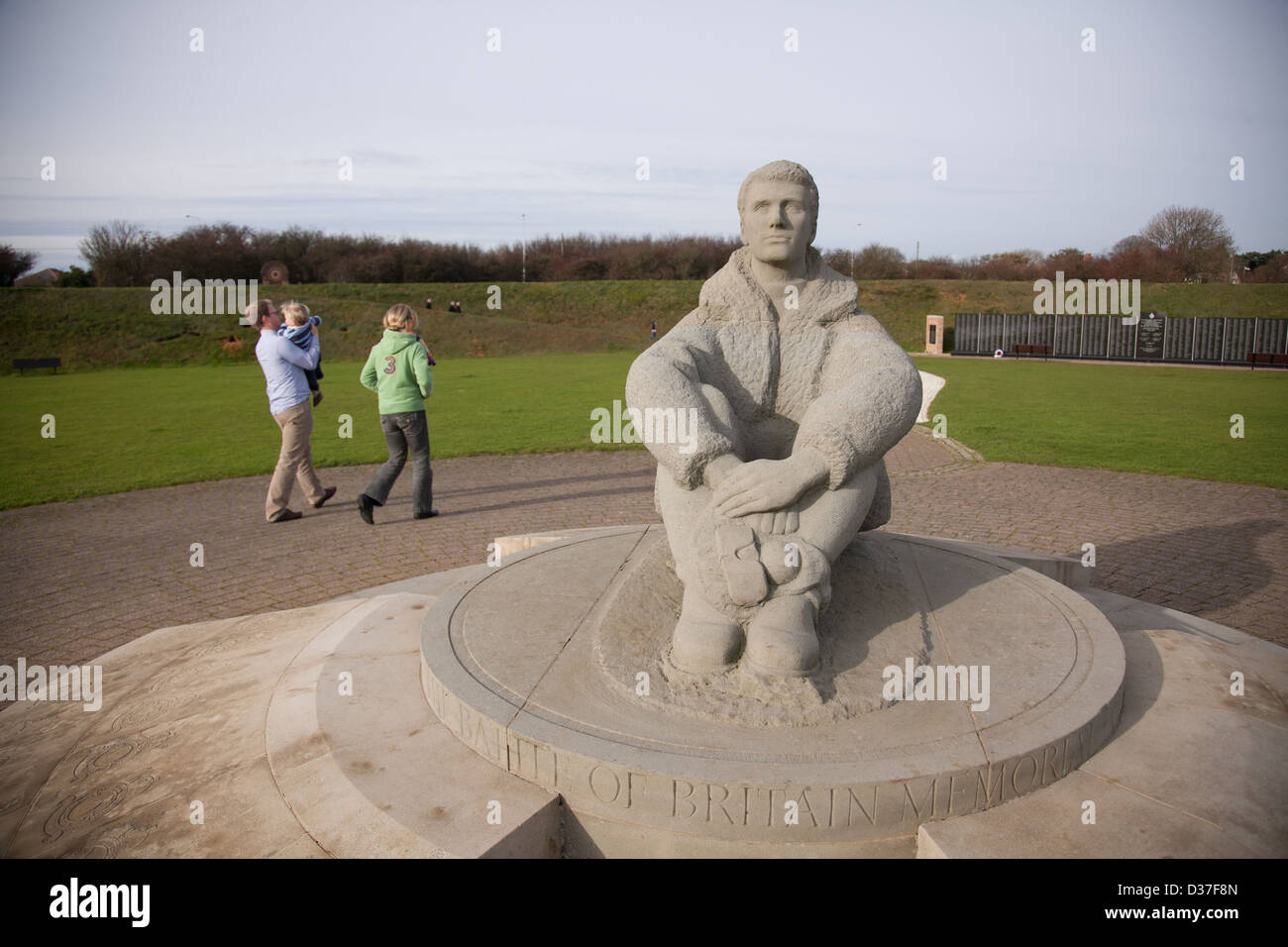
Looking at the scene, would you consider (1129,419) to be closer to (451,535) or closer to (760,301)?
(451,535)

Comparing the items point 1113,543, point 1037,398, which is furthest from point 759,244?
point 1037,398

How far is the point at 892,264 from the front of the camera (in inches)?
2320

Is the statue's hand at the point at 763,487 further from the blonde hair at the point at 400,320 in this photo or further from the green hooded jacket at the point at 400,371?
the blonde hair at the point at 400,320

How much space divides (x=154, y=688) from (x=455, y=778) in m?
2.18

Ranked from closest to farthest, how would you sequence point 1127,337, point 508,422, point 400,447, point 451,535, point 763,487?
point 763,487, point 451,535, point 400,447, point 508,422, point 1127,337

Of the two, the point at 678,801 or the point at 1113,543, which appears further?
the point at 1113,543

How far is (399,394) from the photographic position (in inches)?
328

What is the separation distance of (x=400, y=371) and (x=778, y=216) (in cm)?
508

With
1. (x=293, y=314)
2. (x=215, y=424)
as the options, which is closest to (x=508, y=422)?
(x=215, y=424)

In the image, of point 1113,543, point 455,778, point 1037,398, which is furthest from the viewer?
point 1037,398

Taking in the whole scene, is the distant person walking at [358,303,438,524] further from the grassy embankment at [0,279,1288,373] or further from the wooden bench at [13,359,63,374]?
the grassy embankment at [0,279,1288,373]

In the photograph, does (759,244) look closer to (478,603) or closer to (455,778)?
(478,603)

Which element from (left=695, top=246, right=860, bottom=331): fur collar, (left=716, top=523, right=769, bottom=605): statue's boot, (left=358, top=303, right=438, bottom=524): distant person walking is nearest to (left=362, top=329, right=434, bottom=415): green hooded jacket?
(left=358, top=303, right=438, bottom=524): distant person walking
